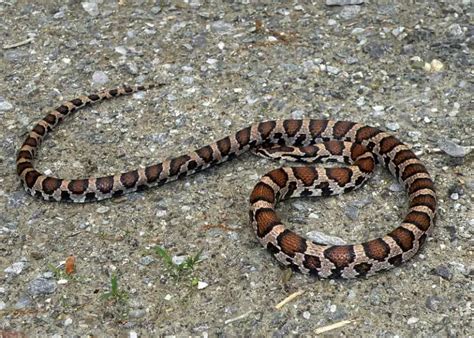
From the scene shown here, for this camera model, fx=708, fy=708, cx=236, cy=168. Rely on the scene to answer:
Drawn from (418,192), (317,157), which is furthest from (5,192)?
(418,192)

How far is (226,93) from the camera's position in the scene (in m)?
11.6

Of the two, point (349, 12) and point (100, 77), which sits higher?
point (349, 12)

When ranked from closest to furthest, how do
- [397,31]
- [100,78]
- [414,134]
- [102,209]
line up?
1. [102,209]
2. [414,134]
3. [100,78]
4. [397,31]

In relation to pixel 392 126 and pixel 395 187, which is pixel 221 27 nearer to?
pixel 392 126

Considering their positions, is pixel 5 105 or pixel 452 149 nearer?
pixel 452 149

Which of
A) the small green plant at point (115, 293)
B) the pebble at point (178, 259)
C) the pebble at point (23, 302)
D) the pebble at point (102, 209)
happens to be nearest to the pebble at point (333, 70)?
the pebble at point (102, 209)

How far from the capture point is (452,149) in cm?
1013

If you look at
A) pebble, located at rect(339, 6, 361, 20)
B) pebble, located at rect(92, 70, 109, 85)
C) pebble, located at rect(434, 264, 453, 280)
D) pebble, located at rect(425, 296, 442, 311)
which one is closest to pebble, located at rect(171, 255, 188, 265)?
pebble, located at rect(425, 296, 442, 311)

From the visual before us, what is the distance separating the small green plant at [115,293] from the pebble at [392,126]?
4797 millimetres

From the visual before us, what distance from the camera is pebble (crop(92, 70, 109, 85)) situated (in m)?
12.1

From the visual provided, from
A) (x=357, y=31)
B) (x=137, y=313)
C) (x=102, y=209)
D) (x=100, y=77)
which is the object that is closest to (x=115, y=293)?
(x=137, y=313)

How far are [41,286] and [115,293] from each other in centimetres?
94

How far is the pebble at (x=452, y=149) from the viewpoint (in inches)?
396

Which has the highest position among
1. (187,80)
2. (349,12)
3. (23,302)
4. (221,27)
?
(349,12)
